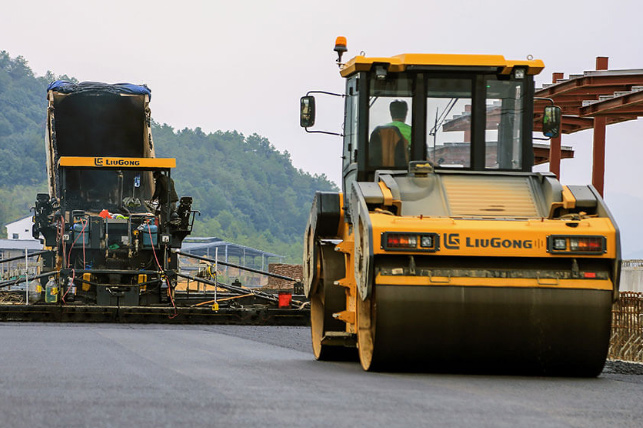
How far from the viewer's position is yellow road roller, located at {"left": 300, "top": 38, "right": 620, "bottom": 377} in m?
10.2

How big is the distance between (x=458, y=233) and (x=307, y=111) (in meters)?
2.85

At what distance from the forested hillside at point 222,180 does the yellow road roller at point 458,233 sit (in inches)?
5301

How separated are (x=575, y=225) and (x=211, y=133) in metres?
182

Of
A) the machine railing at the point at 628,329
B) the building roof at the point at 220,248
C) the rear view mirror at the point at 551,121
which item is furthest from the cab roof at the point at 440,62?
the building roof at the point at 220,248

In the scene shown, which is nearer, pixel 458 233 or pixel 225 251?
pixel 458 233

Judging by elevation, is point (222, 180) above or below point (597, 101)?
below

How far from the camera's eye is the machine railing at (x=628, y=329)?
1727 cm

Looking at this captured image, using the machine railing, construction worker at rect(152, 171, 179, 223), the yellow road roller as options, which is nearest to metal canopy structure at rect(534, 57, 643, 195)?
construction worker at rect(152, 171, 179, 223)

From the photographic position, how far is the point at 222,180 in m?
174

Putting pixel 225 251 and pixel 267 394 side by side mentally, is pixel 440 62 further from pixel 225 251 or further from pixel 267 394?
pixel 225 251

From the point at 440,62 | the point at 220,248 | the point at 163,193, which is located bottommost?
the point at 220,248

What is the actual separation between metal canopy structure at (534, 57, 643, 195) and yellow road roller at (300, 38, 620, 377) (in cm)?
1286

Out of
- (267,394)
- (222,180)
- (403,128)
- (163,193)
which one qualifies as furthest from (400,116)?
(222,180)

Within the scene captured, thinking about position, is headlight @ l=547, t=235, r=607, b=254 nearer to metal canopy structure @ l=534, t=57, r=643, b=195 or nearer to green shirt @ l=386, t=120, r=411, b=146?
green shirt @ l=386, t=120, r=411, b=146
